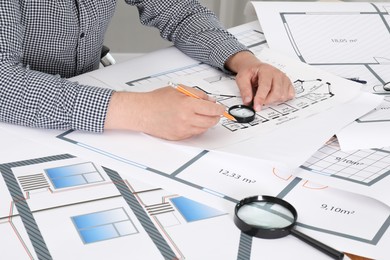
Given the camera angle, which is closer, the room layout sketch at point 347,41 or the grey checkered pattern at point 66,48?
the grey checkered pattern at point 66,48

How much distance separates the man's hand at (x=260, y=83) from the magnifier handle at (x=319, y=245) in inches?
16.2

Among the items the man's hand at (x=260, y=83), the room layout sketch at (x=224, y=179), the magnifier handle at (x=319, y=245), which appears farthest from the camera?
the man's hand at (x=260, y=83)

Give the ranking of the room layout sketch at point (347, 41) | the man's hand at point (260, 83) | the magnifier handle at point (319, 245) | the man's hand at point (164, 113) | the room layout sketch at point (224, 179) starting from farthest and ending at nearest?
the room layout sketch at point (347, 41)
the man's hand at point (260, 83)
the man's hand at point (164, 113)
the room layout sketch at point (224, 179)
the magnifier handle at point (319, 245)

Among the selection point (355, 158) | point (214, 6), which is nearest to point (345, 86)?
point (355, 158)

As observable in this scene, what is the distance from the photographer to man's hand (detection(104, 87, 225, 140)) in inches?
40.6

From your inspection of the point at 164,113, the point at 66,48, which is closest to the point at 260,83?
the point at 164,113

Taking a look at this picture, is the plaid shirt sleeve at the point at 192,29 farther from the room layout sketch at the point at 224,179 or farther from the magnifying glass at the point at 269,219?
the magnifying glass at the point at 269,219

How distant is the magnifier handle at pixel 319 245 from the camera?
0.78 m

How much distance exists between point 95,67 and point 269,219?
0.89 m

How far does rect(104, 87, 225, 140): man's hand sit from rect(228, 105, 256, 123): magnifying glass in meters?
0.07

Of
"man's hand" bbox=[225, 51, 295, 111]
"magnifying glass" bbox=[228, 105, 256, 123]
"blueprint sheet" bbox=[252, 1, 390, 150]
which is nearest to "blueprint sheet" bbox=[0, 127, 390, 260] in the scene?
"magnifying glass" bbox=[228, 105, 256, 123]

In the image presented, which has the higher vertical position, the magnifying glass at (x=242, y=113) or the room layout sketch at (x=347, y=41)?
the room layout sketch at (x=347, y=41)

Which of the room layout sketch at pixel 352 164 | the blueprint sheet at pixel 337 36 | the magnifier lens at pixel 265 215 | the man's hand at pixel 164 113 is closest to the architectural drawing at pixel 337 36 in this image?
the blueprint sheet at pixel 337 36

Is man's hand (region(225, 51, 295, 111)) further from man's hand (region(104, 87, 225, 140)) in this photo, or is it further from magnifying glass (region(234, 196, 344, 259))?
magnifying glass (region(234, 196, 344, 259))
